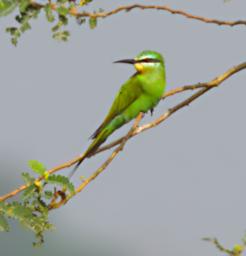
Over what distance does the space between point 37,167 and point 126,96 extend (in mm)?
1183

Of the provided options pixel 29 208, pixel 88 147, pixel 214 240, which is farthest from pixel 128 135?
pixel 214 240

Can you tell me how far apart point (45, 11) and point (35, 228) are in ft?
4.58

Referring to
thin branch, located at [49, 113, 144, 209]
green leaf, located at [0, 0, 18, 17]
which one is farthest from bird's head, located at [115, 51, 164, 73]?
green leaf, located at [0, 0, 18, 17]

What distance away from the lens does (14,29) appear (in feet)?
20.3

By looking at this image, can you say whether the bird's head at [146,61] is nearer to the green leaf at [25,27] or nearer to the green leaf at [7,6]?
the green leaf at [25,27]

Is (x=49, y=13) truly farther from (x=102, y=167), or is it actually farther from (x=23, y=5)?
(x=102, y=167)

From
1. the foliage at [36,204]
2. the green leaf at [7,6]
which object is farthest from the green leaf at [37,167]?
the green leaf at [7,6]

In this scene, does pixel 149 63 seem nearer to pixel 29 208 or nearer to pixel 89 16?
pixel 89 16

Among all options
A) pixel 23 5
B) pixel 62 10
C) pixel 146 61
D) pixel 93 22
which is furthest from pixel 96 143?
pixel 23 5

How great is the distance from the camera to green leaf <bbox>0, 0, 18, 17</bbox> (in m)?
5.96

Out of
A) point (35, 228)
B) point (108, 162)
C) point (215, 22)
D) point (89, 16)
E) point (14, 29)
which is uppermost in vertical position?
point (215, 22)

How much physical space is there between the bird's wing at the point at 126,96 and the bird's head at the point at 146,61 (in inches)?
10.2

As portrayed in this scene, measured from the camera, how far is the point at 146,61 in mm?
6957

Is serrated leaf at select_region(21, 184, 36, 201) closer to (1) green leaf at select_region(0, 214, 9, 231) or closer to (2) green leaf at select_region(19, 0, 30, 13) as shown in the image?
(1) green leaf at select_region(0, 214, 9, 231)
